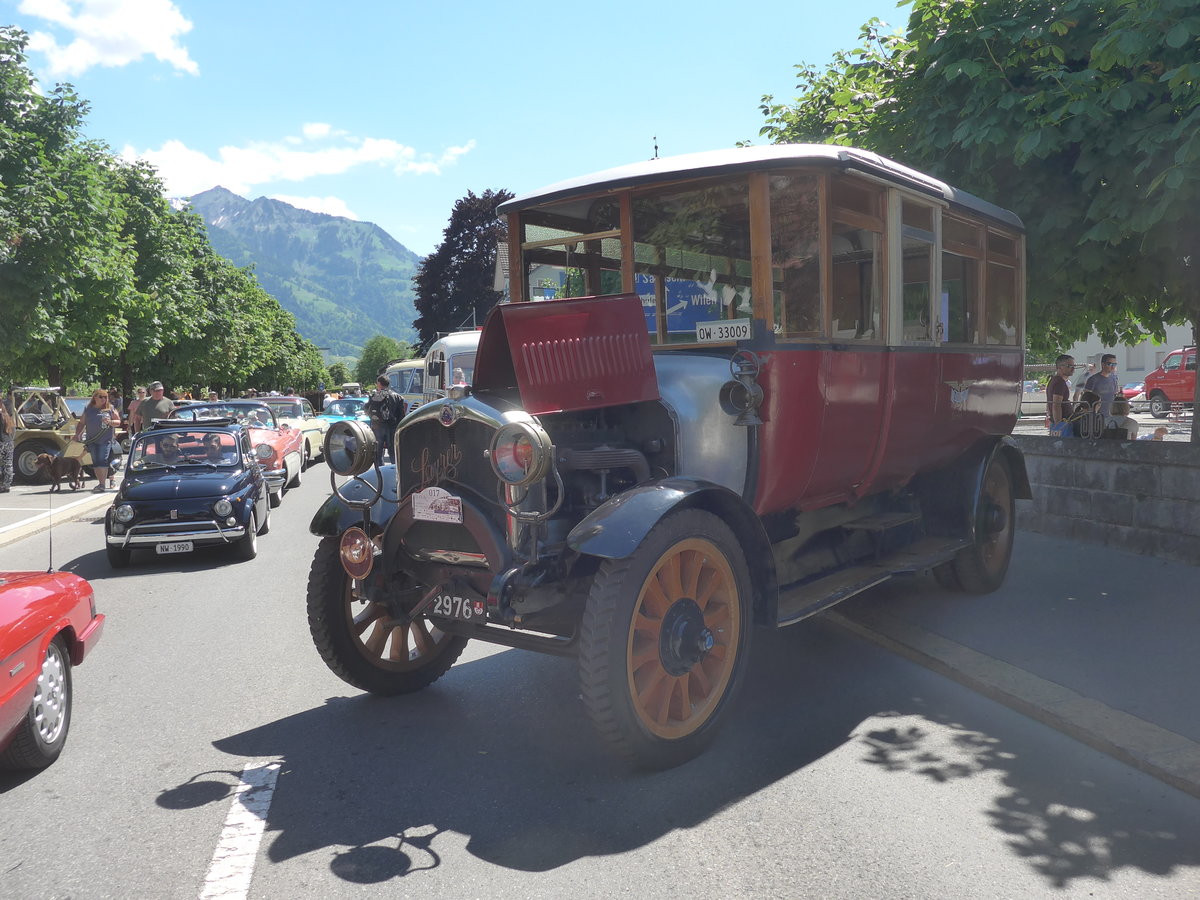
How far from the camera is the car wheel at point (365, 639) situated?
517cm

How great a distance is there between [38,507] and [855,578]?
593 inches

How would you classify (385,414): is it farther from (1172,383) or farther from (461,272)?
(461,272)

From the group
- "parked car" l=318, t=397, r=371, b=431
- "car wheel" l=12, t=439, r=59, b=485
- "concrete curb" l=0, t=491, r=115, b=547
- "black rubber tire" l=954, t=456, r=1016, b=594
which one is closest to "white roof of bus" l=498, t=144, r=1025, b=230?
"black rubber tire" l=954, t=456, r=1016, b=594

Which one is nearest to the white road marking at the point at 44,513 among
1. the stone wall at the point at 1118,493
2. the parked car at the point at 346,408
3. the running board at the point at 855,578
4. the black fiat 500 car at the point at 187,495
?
the black fiat 500 car at the point at 187,495

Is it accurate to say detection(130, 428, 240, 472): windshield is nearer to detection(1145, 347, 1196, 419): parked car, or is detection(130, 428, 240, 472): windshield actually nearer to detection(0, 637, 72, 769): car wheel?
detection(0, 637, 72, 769): car wheel

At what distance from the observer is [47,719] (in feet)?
15.0

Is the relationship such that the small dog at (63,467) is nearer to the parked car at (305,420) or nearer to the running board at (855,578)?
the parked car at (305,420)

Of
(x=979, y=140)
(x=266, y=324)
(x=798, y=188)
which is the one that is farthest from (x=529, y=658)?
(x=266, y=324)

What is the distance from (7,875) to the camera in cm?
349

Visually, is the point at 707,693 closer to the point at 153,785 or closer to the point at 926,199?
the point at 153,785

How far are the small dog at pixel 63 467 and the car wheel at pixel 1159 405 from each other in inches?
1228

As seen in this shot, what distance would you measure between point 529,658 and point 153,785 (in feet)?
8.05

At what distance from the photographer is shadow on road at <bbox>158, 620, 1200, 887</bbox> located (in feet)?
11.9

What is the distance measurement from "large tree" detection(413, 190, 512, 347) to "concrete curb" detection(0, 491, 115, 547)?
3959cm
